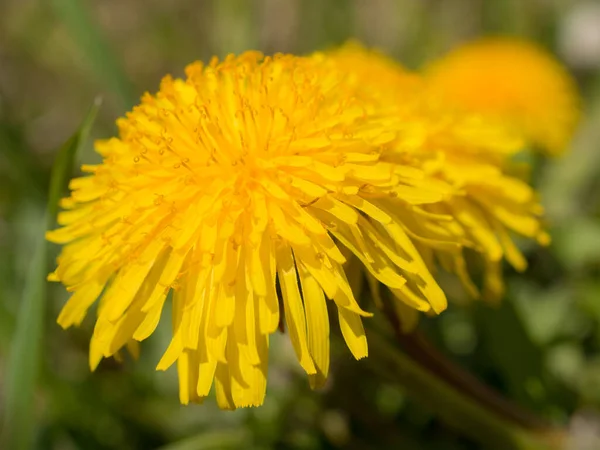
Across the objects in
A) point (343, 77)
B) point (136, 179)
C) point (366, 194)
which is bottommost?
point (366, 194)

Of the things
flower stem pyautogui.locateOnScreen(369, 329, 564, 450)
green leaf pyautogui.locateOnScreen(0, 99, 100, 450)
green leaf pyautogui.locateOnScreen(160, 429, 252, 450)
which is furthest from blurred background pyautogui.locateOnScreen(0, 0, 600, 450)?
green leaf pyautogui.locateOnScreen(0, 99, 100, 450)

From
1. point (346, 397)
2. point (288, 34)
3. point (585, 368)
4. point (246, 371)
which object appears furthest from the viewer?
point (288, 34)

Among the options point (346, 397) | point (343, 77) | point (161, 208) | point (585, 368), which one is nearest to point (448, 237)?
point (343, 77)

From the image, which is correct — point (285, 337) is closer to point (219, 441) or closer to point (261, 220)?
point (219, 441)

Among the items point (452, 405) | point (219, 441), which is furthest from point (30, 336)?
point (452, 405)

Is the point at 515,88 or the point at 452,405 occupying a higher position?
the point at 515,88

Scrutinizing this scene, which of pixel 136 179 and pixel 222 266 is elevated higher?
pixel 136 179

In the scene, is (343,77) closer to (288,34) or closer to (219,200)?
(219,200)

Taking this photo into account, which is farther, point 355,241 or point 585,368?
point 585,368
